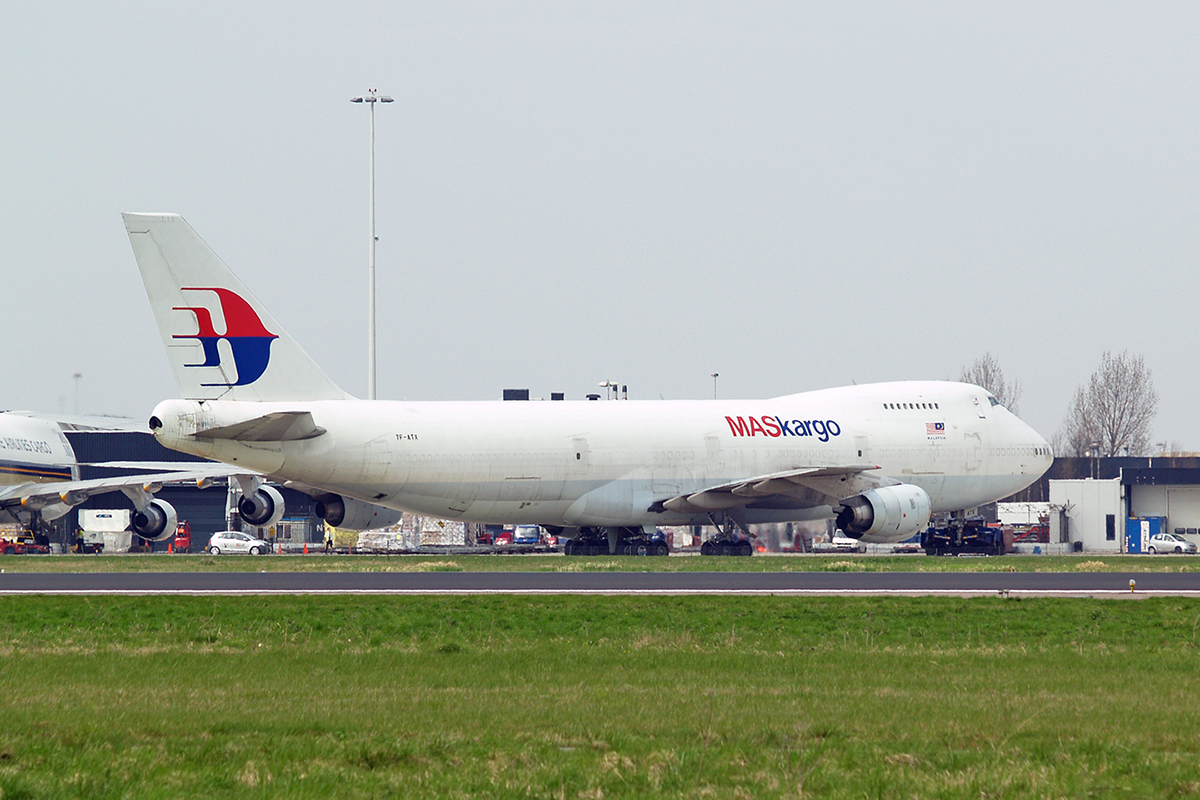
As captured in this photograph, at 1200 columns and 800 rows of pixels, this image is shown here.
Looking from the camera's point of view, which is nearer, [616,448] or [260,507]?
[616,448]

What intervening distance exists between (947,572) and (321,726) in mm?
26983

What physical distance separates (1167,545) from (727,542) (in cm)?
3762

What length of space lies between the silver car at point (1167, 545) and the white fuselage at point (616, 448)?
25.4 metres

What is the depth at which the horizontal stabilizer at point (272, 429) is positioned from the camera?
145ft

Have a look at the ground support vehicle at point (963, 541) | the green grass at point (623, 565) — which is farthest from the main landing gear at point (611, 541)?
the ground support vehicle at point (963, 541)

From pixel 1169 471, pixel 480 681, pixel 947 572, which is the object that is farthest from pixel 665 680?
pixel 1169 471

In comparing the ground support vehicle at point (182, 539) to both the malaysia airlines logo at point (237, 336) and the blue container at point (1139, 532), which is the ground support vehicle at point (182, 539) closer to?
the malaysia airlines logo at point (237, 336)

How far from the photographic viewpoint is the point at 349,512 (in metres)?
52.6

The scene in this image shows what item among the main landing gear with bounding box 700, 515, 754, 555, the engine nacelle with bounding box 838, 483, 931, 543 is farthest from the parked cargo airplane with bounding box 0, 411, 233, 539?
the engine nacelle with bounding box 838, 483, 931, 543

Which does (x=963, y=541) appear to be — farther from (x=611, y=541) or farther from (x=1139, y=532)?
(x=1139, y=532)

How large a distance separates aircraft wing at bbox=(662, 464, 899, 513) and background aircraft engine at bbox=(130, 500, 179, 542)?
68.1 ft

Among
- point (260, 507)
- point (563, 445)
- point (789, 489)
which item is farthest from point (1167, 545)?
point (260, 507)

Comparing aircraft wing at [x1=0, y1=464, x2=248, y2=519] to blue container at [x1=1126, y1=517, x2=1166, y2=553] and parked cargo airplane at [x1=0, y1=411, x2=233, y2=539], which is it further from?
blue container at [x1=1126, y1=517, x2=1166, y2=553]

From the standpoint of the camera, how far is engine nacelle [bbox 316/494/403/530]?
52.3m
